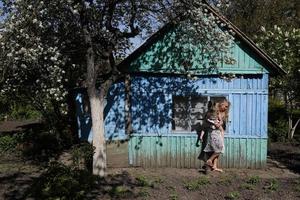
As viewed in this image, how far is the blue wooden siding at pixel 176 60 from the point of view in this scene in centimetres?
1269

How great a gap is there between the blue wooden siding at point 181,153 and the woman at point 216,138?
400mm

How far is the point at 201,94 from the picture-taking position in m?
12.9

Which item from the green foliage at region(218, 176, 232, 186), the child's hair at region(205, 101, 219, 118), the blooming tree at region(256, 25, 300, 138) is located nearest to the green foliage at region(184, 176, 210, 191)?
the green foliage at region(218, 176, 232, 186)

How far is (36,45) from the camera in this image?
994cm

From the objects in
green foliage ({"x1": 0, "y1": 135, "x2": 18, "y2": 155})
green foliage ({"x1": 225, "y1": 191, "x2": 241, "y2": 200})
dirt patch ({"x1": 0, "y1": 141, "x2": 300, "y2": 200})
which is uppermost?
green foliage ({"x1": 0, "y1": 135, "x2": 18, "y2": 155})

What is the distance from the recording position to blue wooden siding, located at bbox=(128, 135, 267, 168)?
511 inches

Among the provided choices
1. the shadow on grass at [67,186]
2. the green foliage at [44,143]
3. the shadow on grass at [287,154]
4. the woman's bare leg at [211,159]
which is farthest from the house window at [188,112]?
the green foliage at [44,143]

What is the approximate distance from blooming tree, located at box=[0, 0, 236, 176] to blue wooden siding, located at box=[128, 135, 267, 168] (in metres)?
1.81

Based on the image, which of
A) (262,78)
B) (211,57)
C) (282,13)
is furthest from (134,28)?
(282,13)

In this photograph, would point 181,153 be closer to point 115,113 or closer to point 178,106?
point 178,106

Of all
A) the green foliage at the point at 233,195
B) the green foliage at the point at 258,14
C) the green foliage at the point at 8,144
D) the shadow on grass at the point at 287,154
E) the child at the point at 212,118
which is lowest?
the green foliage at the point at 233,195

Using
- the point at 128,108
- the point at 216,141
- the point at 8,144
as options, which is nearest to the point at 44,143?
the point at 8,144

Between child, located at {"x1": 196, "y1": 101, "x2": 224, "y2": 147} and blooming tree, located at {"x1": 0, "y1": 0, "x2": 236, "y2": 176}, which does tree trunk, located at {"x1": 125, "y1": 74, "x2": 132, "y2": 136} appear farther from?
child, located at {"x1": 196, "y1": 101, "x2": 224, "y2": 147}

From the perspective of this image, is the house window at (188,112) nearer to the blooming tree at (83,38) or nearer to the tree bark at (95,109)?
the blooming tree at (83,38)
